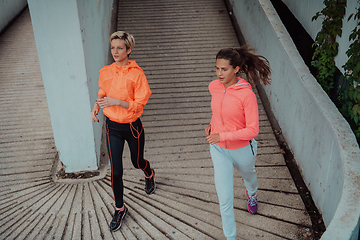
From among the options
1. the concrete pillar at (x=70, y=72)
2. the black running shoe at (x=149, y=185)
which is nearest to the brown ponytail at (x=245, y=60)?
the black running shoe at (x=149, y=185)

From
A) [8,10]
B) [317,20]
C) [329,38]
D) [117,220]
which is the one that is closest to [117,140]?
[117,220]

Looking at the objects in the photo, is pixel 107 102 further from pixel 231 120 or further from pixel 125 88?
pixel 231 120

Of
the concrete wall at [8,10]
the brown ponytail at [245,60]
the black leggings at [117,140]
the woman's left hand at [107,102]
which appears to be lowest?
the black leggings at [117,140]

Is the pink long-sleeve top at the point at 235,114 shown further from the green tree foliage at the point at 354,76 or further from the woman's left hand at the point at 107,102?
the green tree foliage at the point at 354,76

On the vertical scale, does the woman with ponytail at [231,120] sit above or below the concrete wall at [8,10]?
below

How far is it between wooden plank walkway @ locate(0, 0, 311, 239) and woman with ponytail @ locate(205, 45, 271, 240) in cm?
70

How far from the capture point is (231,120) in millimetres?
2631

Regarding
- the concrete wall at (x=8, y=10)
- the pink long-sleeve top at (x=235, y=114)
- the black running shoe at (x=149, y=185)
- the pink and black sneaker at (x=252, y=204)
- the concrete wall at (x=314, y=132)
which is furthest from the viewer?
the concrete wall at (x=8, y=10)

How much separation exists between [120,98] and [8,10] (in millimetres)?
8169

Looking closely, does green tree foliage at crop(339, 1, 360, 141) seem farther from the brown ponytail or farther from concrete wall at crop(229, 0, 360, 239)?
the brown ponytail

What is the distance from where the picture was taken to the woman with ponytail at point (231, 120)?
2.53 m

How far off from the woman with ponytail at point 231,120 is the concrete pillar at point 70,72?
5.87 feet

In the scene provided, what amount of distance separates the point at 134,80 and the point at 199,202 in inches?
64.2

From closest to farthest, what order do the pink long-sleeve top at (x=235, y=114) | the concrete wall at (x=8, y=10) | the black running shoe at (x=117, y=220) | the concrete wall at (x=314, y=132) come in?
the concrete wall at (x=314, y=132) < the pink long-sleeve top at (x=235, y=114) < the black running shoe at (x=117, y=220) < the concrete wall at (x=8, y=10)
